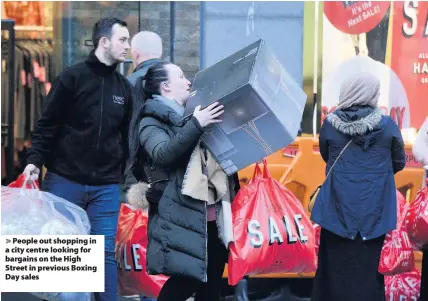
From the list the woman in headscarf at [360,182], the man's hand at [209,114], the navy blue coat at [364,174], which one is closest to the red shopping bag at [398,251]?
the woman in headscarf at [360,182]

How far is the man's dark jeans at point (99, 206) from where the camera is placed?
230 inches

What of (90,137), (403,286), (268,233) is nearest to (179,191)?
(268,233)

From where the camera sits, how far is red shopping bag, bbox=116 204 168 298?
6047 millimetres

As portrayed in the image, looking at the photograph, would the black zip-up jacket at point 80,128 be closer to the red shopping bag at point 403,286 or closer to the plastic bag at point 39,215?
the plastic bag at point 39,215

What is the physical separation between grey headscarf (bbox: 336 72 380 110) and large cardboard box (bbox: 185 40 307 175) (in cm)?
66

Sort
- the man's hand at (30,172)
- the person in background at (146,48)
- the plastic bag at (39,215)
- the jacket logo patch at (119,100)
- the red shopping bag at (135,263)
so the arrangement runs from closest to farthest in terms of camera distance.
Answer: the plastic bag at (39,215) → the man's hand at (30,172) → the jacket logo patch at (119,100) → the red shopping bag at (135,263) → the person in background at (146,48)

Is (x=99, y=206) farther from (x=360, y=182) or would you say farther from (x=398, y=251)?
(x=398, y=251)

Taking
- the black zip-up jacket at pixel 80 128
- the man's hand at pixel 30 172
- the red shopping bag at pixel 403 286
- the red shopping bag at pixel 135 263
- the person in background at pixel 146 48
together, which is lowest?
the red shopping bag at pixel 403 286

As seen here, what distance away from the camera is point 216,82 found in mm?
4980

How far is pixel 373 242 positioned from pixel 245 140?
4.18 feet

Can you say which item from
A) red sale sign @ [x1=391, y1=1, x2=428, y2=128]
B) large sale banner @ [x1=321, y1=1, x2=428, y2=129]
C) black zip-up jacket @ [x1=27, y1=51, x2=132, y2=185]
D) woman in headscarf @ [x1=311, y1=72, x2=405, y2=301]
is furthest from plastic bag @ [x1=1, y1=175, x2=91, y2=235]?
red sale sign @ [x1=391, y1=1, x2=428, y2=128]

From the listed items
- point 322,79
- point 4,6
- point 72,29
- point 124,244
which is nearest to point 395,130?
point 124,244

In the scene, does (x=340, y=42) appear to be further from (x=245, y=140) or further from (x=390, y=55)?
(x=245, y=140)

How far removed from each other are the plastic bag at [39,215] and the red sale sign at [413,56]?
368 cm
